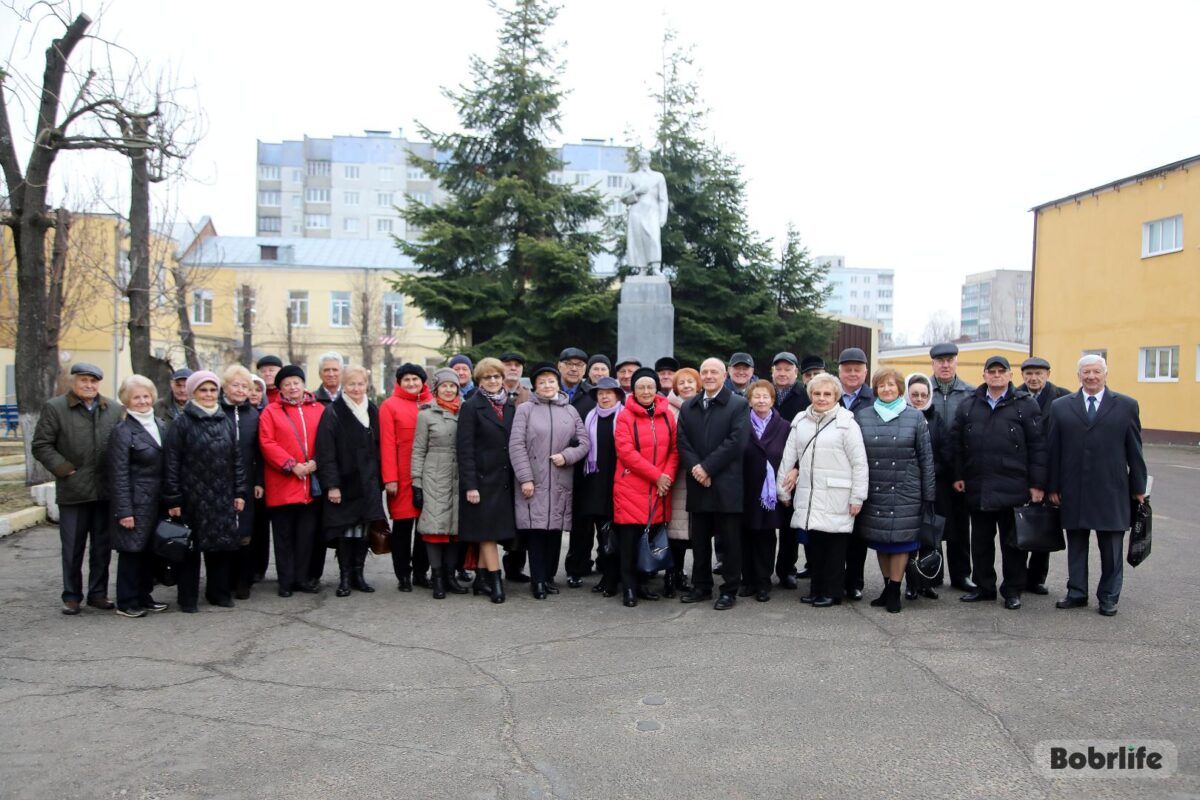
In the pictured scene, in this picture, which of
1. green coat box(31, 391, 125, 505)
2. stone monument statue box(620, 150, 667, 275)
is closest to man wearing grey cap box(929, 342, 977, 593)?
green coat box(31, 391, 125, 505)

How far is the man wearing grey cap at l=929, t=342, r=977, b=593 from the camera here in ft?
23.4

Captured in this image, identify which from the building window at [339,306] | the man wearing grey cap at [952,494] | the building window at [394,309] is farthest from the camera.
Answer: the building window at [339,306]

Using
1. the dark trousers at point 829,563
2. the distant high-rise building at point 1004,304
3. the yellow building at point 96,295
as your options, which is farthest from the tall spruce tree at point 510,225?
the distant high-rise building at point 1004,304

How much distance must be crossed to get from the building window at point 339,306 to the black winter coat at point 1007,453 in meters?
45.1

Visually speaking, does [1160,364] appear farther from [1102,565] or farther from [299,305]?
[299,305]

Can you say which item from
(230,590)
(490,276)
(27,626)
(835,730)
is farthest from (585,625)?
(490,276)

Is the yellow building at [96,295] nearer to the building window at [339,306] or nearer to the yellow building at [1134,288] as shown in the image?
the building window at [339,306]

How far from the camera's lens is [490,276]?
839 inches

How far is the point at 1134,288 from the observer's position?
24.2 meters

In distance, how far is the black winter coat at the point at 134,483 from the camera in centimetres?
623

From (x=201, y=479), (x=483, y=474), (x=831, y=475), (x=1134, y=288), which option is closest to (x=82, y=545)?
(x=201, y=479)

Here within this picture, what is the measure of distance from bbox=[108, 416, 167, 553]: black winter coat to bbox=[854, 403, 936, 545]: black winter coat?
202 inches

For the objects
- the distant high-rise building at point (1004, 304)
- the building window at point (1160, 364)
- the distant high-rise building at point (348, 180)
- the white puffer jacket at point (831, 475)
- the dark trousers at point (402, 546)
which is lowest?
the dark trousers at point (402, 546)

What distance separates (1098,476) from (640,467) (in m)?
3.29
